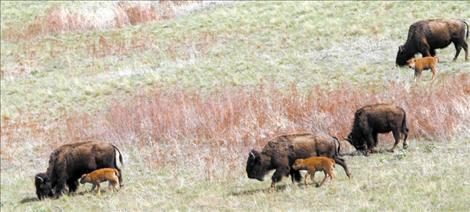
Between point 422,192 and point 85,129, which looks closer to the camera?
point 422,192

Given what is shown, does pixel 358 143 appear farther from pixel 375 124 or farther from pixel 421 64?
pixel 421 64

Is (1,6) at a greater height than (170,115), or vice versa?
(1,6)

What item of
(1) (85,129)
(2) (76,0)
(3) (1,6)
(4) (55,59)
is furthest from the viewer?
(3) (1,6)

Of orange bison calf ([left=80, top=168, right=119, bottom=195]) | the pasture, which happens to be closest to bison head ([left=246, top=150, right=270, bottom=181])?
the pasture

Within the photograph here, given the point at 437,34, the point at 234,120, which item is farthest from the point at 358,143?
the point at 437,34

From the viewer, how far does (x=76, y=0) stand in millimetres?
43844

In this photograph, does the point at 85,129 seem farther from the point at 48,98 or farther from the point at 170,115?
the point at 48,98

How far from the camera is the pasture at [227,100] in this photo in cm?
1380

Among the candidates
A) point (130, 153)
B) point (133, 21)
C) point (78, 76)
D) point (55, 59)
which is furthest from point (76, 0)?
point (130, 153)

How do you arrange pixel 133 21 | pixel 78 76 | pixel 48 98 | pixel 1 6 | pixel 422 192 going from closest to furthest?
pixel 422 192 → pixel 48 98 → pixel 78 76 → pixel 133 21 → pixel 1 6

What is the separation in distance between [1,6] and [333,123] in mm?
33496

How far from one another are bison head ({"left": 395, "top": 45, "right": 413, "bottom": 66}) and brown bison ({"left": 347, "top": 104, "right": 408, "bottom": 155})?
7878 millimetres

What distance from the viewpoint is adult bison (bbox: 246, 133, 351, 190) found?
544 inches

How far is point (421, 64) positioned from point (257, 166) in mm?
9563
